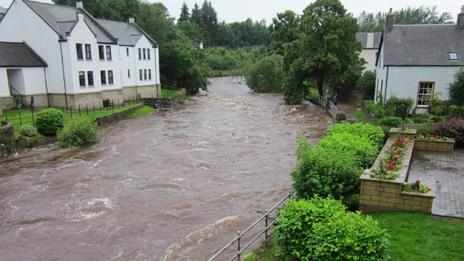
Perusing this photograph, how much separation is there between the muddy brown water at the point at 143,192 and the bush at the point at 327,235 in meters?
3.95

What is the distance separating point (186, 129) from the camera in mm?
31953

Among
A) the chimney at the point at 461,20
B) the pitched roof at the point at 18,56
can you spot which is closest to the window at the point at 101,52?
the pitched roof at the point at 18,56

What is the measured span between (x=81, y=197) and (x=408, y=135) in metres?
15.1

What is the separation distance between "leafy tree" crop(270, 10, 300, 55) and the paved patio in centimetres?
5257

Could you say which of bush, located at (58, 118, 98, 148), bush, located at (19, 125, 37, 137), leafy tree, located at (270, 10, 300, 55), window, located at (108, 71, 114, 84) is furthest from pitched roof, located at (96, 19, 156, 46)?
leafy tree, located at (270, 10, 300, 55)

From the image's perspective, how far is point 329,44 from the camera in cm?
3878

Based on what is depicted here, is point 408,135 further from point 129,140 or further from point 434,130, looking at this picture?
point 129,140

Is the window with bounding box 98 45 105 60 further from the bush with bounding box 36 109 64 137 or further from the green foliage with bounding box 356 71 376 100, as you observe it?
the green foliage with bounding box 356 71 376 100

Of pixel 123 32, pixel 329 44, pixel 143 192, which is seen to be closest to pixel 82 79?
pixel 123 32

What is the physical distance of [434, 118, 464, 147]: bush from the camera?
17514 millimetres

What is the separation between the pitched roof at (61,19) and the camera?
3506 centimetres

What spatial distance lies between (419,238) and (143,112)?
118 feet

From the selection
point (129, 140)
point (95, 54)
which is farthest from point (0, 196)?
point (95, 54)

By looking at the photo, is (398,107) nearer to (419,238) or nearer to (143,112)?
(419,238)
